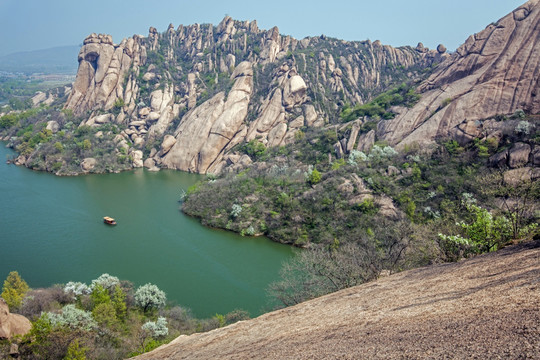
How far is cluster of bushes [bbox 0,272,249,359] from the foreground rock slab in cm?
605

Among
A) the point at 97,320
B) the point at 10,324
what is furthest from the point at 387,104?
the point at 10,324

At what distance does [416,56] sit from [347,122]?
123 feet

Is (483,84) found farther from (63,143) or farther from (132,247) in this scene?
(63,143)

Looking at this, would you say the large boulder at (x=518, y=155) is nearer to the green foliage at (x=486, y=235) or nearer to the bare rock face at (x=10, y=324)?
the green foliage at (x=486, y=235)

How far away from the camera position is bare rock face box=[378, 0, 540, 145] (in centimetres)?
3316

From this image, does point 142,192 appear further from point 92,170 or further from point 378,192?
point 378,192

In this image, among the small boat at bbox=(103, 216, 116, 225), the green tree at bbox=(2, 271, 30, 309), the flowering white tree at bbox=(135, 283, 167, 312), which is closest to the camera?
the green tree at bbox=(2, 271, 30, 309)

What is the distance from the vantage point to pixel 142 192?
43.7m

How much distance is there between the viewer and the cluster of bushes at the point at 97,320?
11805 millimetres

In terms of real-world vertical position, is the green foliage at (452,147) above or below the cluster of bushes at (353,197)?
above

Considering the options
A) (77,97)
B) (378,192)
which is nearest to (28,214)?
(378,192)

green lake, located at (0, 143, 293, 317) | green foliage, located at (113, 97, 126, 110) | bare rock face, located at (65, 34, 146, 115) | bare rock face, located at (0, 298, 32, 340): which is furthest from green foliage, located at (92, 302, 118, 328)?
bare rock face, located at (65, 34, 146, 115)

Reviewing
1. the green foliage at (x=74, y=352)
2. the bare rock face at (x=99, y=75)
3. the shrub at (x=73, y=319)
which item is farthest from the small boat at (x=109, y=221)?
the bare rock face at (x=99, y=75)

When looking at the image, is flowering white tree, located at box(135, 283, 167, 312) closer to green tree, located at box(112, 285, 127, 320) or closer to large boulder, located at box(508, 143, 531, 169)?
green tree, located at box(112, 285, 127, 320)
